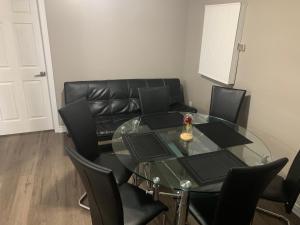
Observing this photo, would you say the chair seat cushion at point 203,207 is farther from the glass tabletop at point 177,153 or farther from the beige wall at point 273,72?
the beige wall at point 273,72

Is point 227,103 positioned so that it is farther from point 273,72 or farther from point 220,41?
Answer: point 220,41

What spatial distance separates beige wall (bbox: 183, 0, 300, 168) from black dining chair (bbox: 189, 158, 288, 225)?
3.50 ft

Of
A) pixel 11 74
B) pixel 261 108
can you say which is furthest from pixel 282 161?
pixel 11 74

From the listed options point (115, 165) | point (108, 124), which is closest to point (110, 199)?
point (115, 165)

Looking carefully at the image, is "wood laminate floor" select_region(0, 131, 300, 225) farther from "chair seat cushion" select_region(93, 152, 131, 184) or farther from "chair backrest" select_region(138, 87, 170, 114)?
"chair backrest" select_region(138, 87, 170, 114)

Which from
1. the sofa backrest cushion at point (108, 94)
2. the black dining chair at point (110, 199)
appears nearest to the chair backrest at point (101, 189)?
the black dining chair at point (110, 199)

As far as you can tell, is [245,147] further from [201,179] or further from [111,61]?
[111,61]

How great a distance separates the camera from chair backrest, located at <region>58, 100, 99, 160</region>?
1981 millimetres

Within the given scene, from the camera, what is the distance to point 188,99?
13.1 feet

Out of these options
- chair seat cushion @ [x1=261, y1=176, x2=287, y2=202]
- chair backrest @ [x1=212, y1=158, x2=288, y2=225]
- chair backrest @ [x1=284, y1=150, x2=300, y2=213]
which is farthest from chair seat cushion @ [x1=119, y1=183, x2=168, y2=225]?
chair backrest @ [x1=284, y1=150, x2=300, y2=213]

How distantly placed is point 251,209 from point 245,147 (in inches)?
23.7

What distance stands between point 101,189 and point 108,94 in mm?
2246

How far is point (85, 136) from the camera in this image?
2.13 metres

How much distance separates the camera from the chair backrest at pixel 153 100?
2.80 meters
